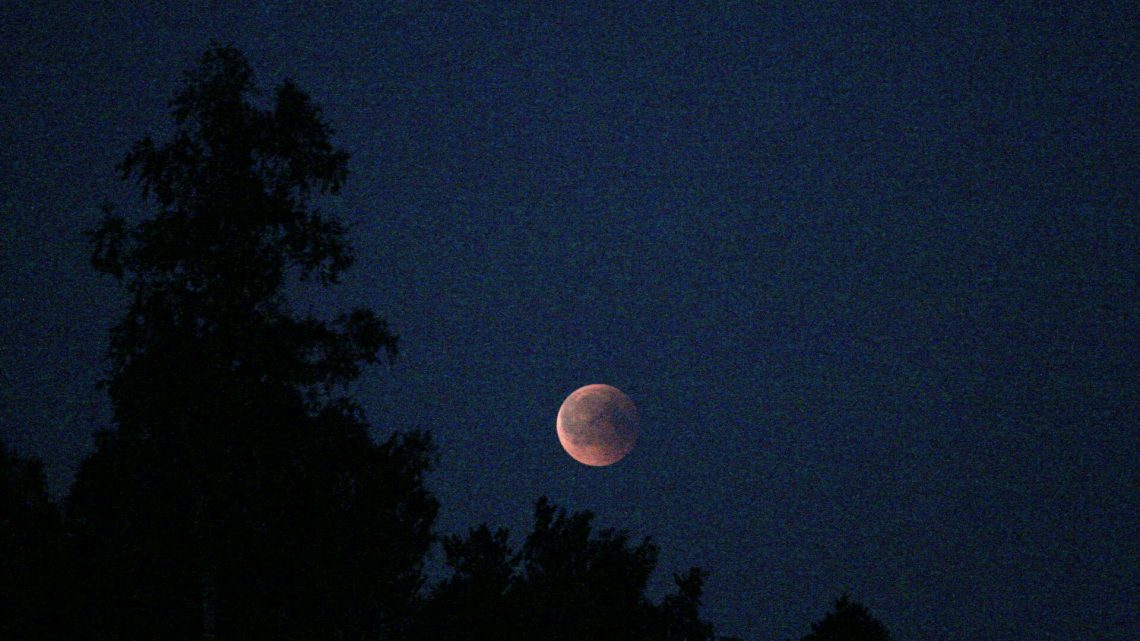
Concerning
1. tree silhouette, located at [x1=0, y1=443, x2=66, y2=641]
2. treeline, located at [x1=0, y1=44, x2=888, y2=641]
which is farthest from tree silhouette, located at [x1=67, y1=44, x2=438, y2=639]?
tree silhouette, located at [x1=0, y1=443, x2=66, y2=641]

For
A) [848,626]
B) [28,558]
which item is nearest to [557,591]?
[28,558]

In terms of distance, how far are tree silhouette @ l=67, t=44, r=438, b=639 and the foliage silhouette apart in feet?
3.46

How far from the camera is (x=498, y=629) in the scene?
14.4m

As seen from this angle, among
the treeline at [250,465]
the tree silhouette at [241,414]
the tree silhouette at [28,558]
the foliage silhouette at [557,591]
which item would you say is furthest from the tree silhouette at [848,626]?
the tree silhouette at [28,558]

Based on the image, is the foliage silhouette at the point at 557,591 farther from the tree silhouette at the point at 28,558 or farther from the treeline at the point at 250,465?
the tree silhouette at the point at 28,558

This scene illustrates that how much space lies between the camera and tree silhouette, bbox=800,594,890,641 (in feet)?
90.0

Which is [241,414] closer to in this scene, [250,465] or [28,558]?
[250,465]

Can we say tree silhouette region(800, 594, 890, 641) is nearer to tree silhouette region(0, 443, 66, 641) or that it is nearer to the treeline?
the treeline

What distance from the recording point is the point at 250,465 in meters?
12.8

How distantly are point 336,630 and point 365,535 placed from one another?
1.46 metres

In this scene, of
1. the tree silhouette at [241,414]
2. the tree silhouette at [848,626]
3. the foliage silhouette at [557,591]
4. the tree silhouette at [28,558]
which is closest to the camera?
the tree silhouette at [241,414]

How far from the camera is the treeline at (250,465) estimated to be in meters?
12.8

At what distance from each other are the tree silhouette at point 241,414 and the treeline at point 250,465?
0.09 feet

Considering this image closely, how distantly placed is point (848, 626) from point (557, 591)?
633 inches
